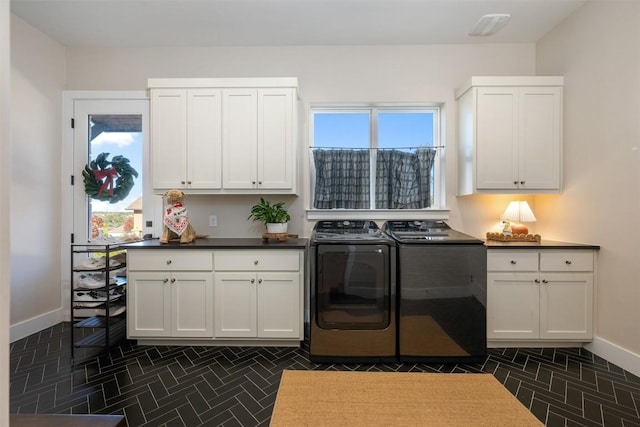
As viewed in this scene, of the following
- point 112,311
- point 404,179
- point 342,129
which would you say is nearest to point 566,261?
point 404,179

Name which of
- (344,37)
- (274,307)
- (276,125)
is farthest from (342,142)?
(274,307)

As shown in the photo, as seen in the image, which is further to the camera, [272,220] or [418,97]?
[418,97]

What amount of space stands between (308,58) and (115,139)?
231cm

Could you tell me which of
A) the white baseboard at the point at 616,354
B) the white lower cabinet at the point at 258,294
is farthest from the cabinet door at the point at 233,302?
the white baseboard at the point at 616,354

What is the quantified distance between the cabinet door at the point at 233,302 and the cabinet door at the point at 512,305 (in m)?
2.09

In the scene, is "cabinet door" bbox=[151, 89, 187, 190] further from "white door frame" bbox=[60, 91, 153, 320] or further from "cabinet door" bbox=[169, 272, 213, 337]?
"cabinet door" bbox=[169, 272, 213, 337]

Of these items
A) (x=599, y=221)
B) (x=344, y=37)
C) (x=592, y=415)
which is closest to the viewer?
(x=592, y=415)

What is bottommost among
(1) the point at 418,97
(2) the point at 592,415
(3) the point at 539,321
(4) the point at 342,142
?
(2) the point at 592,415

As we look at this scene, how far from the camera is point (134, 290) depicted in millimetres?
2557

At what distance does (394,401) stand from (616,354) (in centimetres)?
195

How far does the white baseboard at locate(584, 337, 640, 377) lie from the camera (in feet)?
7.05

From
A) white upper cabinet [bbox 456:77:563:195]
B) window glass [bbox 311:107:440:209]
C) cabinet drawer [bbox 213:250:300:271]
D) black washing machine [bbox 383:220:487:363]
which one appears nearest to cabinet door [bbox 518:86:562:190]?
white upper cabinet [bbox 456:77:563:195]

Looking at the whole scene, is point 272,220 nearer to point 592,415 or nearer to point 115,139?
point 115,139

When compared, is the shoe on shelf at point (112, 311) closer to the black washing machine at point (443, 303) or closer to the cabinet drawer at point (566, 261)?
the black washing machine at point (443, 303)
